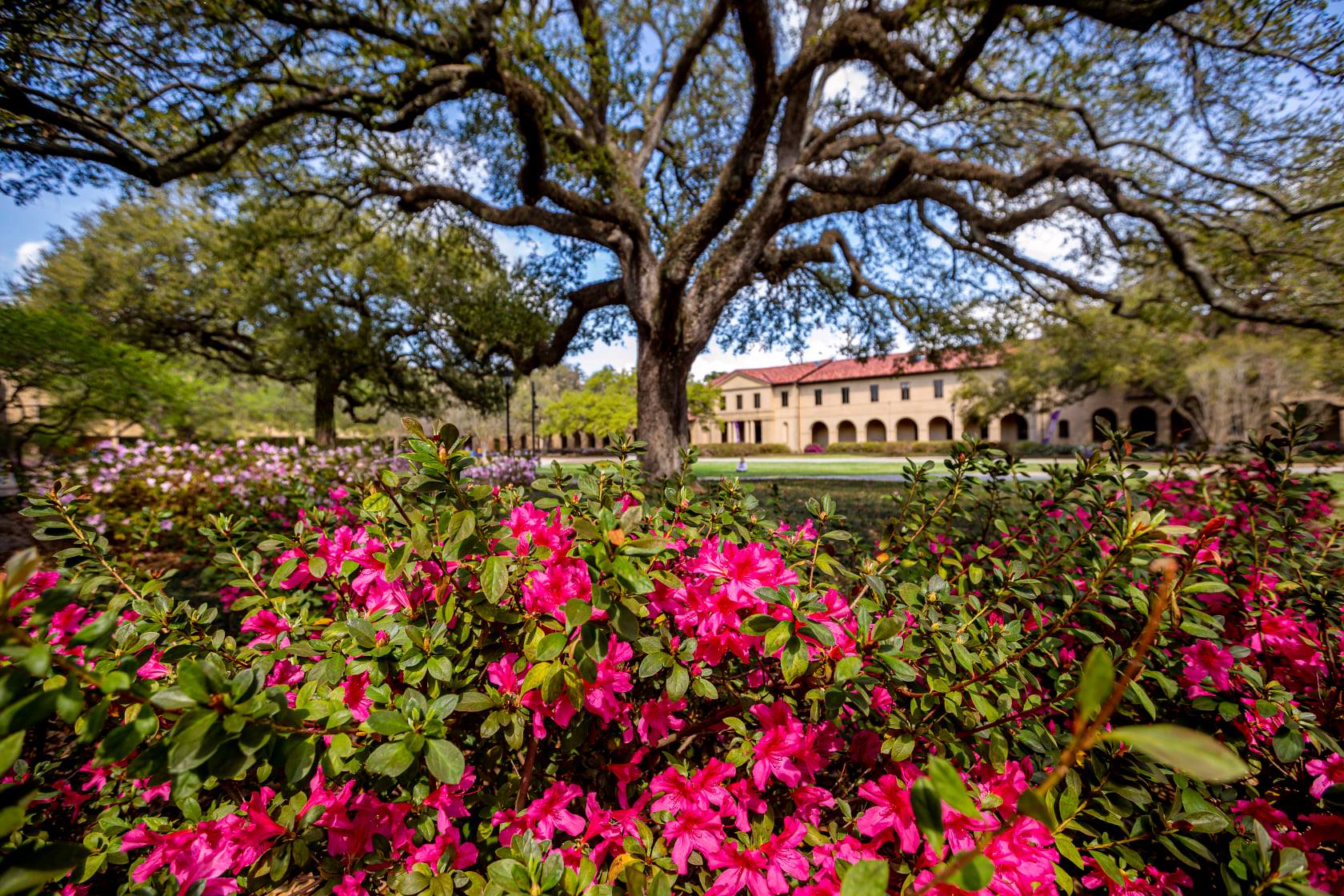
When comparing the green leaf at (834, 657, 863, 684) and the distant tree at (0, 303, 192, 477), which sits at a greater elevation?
the distant tree at (0, 303, 192, 477)

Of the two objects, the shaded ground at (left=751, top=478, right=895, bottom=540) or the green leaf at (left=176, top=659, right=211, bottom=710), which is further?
the shaded ground at (left=751, top=478, right=895, bottom=540)

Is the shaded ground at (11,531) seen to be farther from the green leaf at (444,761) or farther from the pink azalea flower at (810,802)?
the pink azalea flower at (810,802)

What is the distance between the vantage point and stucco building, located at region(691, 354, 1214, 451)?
108ft

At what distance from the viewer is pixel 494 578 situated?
1033 millimetres

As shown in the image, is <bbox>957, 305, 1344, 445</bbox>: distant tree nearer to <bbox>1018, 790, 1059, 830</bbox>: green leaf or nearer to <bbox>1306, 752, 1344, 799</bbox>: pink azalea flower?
<bbox>1306, 752, 1344, 799</bbox>: pink azalea flower

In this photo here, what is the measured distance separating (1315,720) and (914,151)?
6.57 metres

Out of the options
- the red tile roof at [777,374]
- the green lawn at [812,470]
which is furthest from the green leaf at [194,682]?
the red tile roof at [777,374]

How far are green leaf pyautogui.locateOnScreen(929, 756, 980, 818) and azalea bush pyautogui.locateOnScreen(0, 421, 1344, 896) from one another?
5cm

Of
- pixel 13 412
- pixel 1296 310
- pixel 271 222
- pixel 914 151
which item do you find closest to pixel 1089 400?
pixel 1296 310

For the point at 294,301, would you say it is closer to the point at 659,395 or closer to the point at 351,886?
the point at 659,395

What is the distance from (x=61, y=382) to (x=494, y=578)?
8735mm

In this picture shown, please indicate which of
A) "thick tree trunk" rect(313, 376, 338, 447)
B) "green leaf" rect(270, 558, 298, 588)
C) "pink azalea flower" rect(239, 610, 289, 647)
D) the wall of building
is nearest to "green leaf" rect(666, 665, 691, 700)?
"green leaf" rect(270, 558, 298, 588)

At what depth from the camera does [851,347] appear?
1163 centimetres

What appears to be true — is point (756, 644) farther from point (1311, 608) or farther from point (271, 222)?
point (271, 222)
